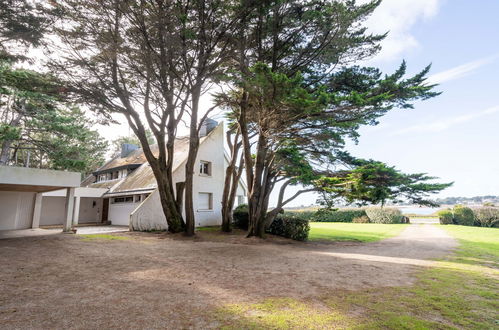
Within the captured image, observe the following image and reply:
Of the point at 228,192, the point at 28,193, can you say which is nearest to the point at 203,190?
the point at 228,192

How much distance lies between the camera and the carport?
36.6ft

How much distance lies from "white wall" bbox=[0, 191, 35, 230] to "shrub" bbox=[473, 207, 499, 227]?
4028cm

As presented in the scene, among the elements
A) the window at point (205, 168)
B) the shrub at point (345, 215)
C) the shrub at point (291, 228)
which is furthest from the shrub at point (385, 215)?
the window at point (205, 168)

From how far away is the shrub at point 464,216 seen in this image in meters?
27.4

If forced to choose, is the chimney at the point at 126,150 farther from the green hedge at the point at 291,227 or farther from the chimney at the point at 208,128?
the green hedge at the point at 291,227

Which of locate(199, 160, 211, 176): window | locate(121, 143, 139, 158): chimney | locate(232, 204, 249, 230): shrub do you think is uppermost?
locate(121, 143, 139, 158): chimney

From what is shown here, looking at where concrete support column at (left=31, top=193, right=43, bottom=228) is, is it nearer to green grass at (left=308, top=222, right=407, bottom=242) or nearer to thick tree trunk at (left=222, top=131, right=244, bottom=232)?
thick tree trunk at (left=222, top=131, right=244, bottom=232)

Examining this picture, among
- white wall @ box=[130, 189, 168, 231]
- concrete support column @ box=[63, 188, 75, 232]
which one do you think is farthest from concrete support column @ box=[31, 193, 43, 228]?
white wall @ box=[130, 189, 168, 231]

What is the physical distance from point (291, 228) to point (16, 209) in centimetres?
1726

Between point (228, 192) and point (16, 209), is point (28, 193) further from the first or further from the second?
point (228, 192)

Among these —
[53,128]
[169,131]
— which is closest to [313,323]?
[169,131]

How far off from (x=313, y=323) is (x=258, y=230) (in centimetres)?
1084

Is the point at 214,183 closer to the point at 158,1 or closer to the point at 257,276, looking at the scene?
the point at 158,1

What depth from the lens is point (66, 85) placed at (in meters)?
11.4
